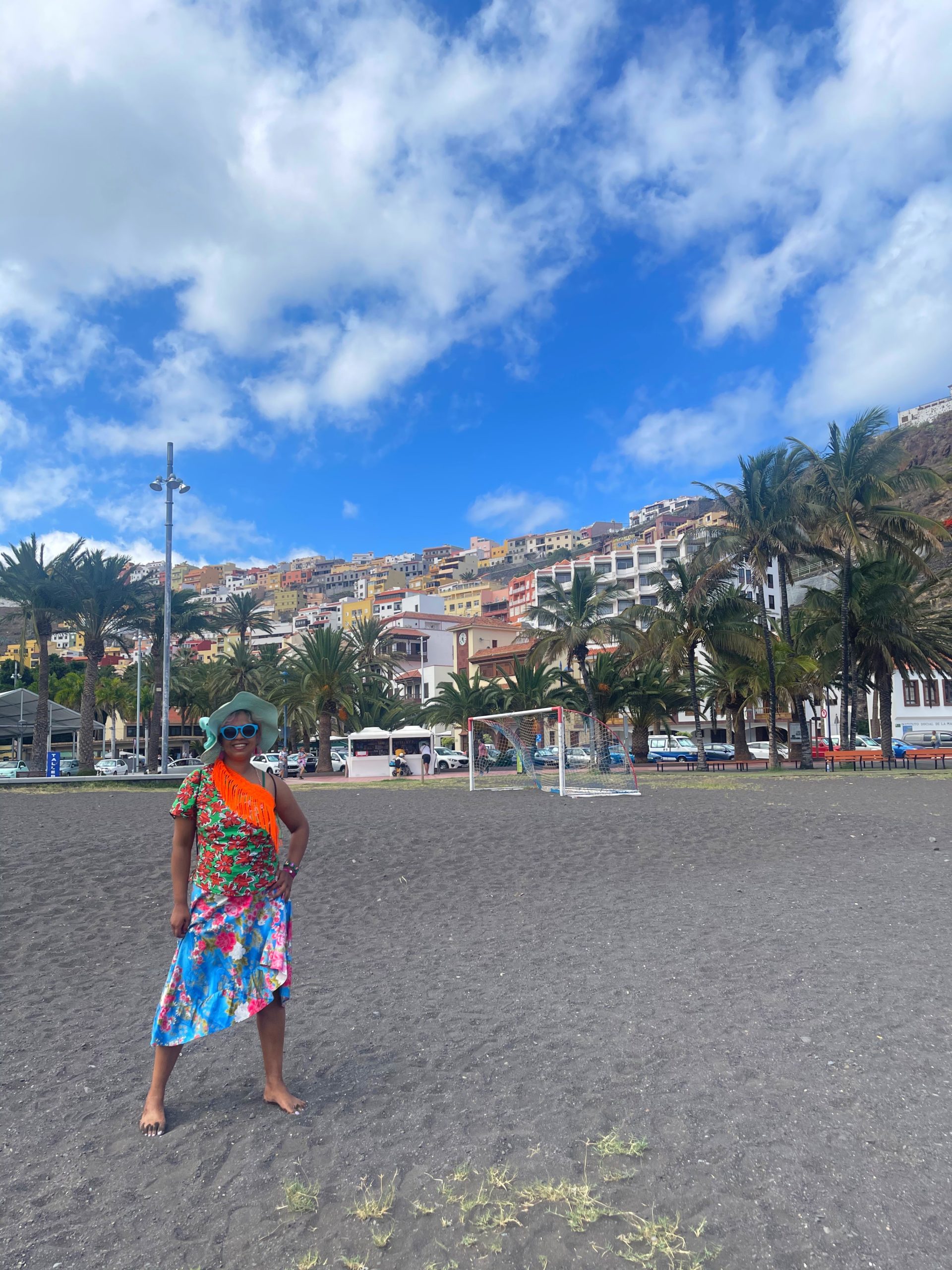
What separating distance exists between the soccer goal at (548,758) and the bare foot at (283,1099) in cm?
1659

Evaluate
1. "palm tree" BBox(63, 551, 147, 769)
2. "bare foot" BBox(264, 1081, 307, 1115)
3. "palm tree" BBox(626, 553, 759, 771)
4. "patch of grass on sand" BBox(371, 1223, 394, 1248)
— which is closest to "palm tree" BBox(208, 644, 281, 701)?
"palm tree" BBox(63, 551, 147, 769)

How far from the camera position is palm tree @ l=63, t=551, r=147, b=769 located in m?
33.9

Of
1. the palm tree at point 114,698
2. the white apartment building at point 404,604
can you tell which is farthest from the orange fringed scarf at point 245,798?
the white apartment building at point 404,604

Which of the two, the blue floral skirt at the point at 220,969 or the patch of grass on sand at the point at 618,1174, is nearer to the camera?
the patch of grass on sand at the point at 618,1174

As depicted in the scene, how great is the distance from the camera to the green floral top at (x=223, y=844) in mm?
3443

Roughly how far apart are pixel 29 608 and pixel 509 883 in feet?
101

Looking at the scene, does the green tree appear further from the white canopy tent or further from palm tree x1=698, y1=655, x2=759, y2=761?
the white canopy tent

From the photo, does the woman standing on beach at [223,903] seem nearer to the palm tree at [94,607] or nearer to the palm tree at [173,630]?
the palm tree at [94,607]

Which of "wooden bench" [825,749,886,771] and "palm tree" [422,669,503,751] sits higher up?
"palm tree" [422,669,503,751]

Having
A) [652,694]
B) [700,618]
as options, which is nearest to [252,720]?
[700,618]

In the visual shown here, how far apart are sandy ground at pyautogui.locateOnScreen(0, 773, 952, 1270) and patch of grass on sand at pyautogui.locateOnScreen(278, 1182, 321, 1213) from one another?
0.12 feet

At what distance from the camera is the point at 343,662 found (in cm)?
4156

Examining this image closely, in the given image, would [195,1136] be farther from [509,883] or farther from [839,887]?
[839,887]

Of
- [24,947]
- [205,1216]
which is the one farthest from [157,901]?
[205,1216]
